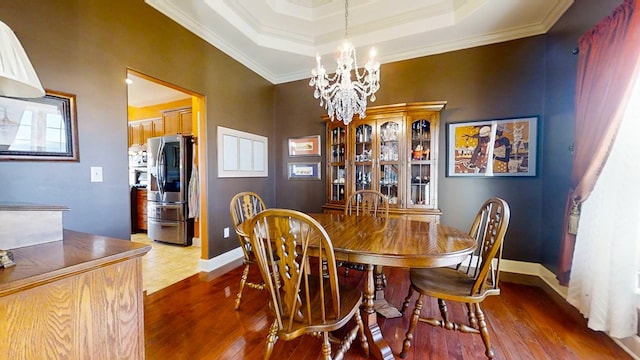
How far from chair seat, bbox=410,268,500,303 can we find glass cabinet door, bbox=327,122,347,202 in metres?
1.82

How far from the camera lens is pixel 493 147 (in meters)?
2.87

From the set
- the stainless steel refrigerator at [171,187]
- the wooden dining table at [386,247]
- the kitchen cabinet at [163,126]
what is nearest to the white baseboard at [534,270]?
the wooden dining table at [386,247]

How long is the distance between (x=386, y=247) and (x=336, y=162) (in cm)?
220

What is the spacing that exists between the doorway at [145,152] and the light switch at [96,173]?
0.97 meters

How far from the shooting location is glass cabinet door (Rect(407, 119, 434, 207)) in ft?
9.86

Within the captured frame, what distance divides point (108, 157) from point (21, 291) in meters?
1.60

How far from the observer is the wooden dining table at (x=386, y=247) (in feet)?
4.22

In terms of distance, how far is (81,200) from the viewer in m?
1.85

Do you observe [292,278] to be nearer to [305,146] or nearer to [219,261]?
[219,261]

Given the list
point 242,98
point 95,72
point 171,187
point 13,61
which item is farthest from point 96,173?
point 171,187

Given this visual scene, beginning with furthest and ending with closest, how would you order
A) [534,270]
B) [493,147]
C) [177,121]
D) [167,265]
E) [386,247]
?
[177,121]
[167,265]
[493,147]
[534,270]
[386,247]

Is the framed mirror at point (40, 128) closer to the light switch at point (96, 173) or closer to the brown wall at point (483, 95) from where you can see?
the light switch at point (96, 173)

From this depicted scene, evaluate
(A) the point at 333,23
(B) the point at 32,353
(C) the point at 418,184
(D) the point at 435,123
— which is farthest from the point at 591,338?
(A) the point at 333,23

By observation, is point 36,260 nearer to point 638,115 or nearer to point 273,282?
point 273,282
